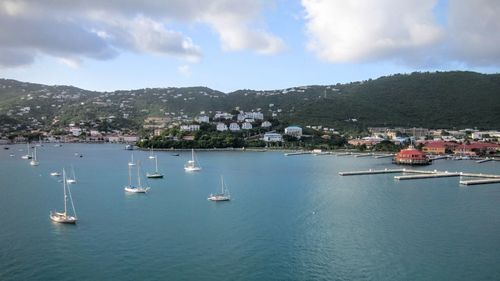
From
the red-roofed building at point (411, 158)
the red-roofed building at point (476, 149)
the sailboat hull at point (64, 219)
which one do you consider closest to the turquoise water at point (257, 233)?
the sailboat hull at point (64, 219)

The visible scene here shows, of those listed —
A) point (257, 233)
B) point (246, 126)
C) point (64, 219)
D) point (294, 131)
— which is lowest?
point (257, 233)

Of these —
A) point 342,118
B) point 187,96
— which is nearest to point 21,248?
point 342,118

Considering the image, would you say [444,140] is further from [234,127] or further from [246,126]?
[234,127]

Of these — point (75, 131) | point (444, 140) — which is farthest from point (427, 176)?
point (75, 131)

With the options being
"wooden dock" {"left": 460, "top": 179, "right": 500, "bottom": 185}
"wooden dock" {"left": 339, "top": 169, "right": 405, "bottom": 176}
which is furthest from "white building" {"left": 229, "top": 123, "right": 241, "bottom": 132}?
"wooden dock" {"left": 460, "top": 179, "right": 500, "bottom": 185}

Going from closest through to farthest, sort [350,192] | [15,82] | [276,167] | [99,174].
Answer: [350,192] → [99,174] → [276,167] → [15,82]

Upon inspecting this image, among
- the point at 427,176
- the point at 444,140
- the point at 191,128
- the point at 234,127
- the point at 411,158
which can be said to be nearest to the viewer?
the point at 427,176

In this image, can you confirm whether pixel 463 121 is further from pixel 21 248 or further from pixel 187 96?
pixel 21 248

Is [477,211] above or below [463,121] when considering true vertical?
below
